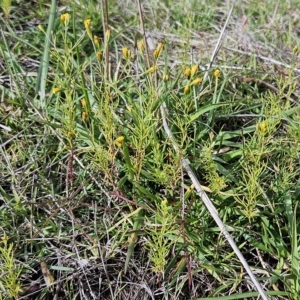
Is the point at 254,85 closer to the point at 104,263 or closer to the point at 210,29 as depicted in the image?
the point at 210,29

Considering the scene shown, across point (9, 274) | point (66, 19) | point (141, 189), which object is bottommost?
point (9, 274)

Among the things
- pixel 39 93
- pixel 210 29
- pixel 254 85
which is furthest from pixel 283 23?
pixel 39 93

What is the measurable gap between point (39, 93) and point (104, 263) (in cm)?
72

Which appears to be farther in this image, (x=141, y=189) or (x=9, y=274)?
(x=141, y=189)

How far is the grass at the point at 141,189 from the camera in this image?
1466mm

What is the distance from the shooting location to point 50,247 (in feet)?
5.10

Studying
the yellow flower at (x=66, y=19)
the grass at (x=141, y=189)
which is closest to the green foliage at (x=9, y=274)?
the grass at (x=141, y=189)

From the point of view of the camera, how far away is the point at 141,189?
1522 millimetres

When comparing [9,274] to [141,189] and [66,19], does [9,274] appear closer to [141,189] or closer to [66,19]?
[141,189]

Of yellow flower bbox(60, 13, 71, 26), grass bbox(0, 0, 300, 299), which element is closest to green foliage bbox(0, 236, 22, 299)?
grass bbox(0, 0, 300, 299)

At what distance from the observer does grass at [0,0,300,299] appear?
4.81 feet

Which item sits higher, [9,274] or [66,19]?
[66,19]

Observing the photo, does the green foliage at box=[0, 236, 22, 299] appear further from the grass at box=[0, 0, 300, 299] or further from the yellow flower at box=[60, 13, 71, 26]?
Answer: the yellow flower at box=[60, 13, 71, 26]

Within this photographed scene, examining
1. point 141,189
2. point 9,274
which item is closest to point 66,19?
point 141,189
